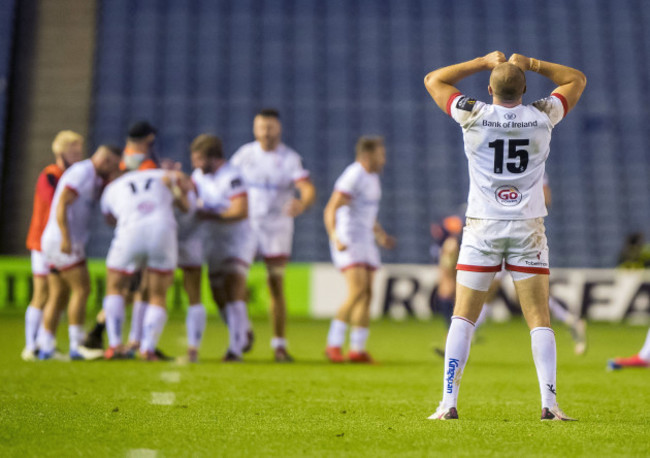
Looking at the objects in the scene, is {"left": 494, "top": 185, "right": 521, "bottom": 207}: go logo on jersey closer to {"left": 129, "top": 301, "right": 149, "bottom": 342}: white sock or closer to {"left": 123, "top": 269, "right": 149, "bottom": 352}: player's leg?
{"left": 123, "top": 269, "right": 149, "bottom": 352}: player's leg

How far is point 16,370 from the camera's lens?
6.99 metres

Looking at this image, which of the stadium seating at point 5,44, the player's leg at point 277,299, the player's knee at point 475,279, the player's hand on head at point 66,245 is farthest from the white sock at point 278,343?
the stadium seating at point 5,44

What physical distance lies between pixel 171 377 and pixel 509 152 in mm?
3135

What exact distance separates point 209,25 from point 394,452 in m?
21.9

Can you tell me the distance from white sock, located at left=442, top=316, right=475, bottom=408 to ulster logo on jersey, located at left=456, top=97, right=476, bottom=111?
1035 millimetres

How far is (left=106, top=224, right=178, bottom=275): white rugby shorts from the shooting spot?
7668mm

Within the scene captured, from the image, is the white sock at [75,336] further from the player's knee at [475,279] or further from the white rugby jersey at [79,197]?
the player's knee at [475,279]

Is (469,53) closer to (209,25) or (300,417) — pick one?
(209,25)

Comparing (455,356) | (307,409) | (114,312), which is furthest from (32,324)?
(455,356)

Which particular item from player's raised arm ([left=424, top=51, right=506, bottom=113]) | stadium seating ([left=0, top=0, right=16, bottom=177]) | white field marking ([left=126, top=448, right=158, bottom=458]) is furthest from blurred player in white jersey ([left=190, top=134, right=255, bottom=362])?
stadium seating ([left=0, top=0, right=16, bottom=177])

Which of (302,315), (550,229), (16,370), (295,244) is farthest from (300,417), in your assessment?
(550,229)

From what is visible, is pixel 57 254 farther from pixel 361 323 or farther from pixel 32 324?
pixel 361 323

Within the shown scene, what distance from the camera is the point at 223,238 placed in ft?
27.3

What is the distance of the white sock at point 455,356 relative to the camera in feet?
15.1
